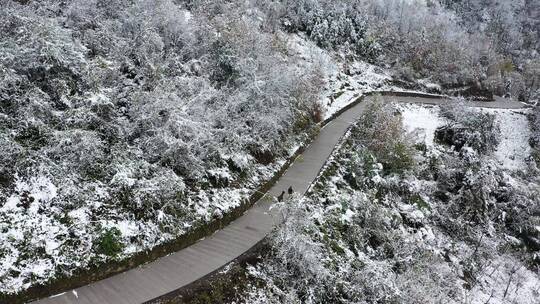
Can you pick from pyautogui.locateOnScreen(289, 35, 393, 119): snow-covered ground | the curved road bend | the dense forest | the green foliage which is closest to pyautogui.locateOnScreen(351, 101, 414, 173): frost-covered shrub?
pyautogui.locateOnScreen(289, 35, 393, 119): snow-covered ground

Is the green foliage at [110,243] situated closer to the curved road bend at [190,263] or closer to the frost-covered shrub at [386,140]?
the curved road bend at [190,263]

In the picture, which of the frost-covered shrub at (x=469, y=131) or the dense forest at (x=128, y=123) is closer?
the dense forest at (x=128, y=123)

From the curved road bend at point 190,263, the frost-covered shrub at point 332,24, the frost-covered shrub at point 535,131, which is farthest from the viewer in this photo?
the frost-covered shrub at point 332,24

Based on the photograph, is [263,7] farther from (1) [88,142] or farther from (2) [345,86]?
(1) [88,142]

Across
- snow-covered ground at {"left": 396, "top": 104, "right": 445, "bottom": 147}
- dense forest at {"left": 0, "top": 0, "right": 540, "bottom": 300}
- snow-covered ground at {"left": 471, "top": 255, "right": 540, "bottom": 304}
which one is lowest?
snow-covered ground at {"left": 471, "top": 255, "right": 540, "bottom": 304}

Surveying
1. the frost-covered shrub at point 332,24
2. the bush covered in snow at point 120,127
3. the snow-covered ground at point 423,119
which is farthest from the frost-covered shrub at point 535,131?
the bush covered in snow at point 120,127

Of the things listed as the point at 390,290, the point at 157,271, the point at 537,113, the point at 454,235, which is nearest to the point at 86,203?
the point at 157,271

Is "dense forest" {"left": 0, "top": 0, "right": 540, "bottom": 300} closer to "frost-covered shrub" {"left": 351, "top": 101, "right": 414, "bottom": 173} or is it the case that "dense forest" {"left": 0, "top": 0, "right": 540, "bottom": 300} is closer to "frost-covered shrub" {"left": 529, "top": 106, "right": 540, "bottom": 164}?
"frost-covered shrub" {"left": 351, "top": 101, "right": 414, "bottom": 173}
